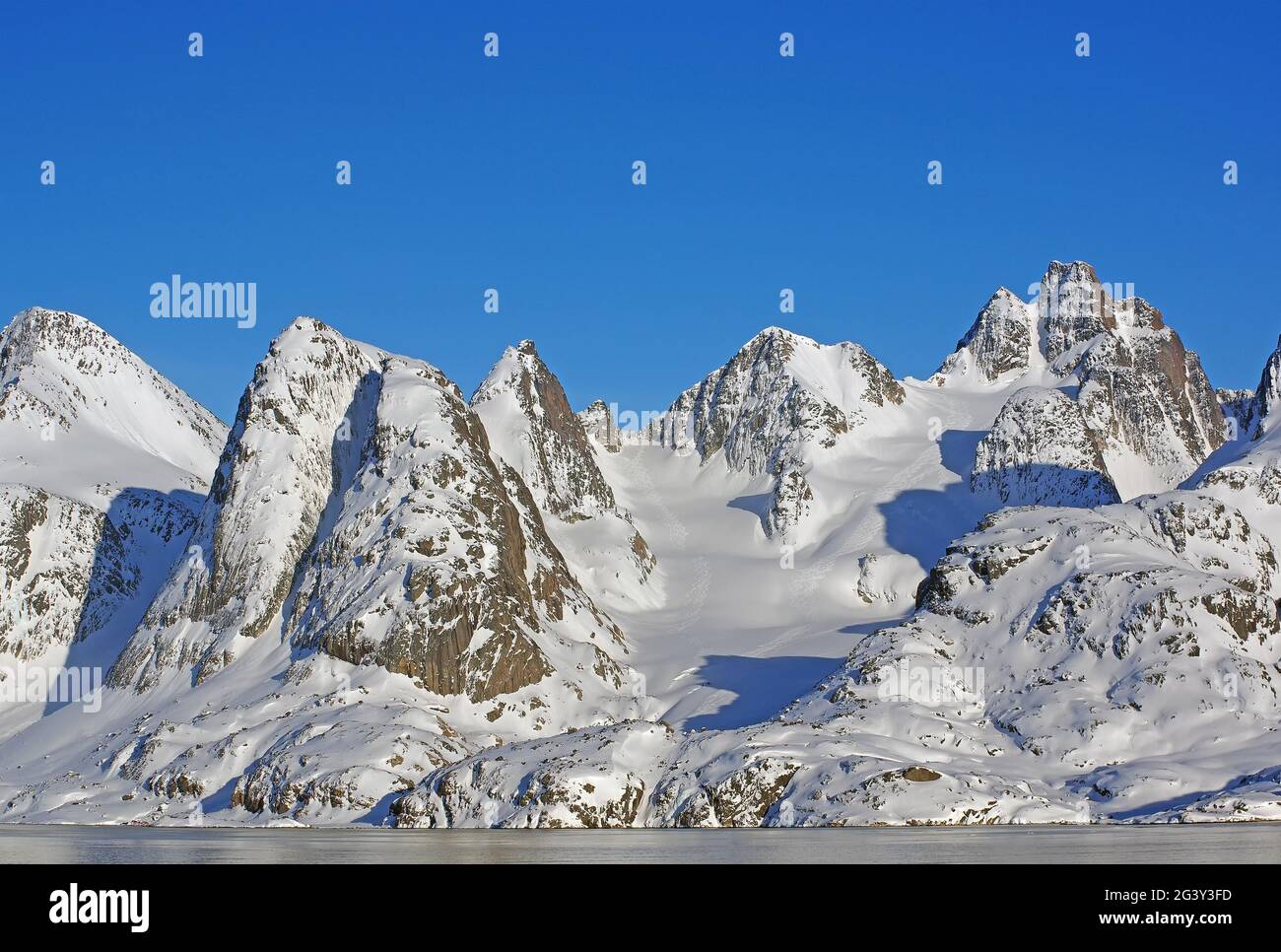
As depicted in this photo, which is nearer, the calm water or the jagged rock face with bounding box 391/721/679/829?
the calm water

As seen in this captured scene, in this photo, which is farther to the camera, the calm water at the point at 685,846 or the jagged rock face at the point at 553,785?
the jagged rock face at the point at 553,785

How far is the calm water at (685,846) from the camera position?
105625 millimetres

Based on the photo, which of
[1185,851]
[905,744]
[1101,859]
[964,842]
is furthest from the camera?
[905,744]

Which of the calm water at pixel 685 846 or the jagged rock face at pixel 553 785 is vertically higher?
the jagged rock face at pixel 553 785

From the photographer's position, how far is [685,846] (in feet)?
415

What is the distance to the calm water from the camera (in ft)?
347

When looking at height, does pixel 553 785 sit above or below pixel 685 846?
above

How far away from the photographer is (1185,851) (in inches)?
4107

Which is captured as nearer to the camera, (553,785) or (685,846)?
(685,846)

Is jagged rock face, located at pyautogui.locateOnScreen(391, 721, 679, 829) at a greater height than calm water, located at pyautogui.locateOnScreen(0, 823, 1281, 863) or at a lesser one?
greater
